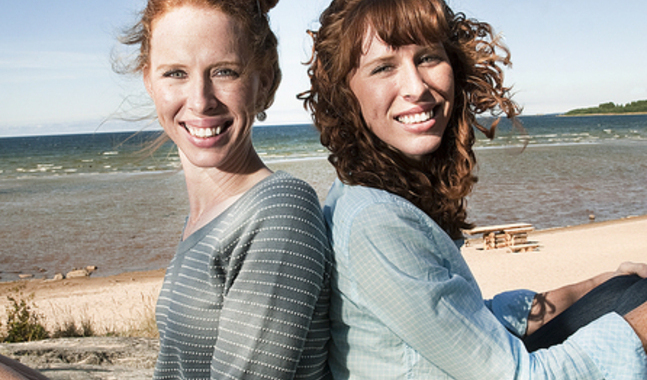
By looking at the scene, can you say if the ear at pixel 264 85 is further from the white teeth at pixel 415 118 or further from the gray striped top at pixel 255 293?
the white teeth at pixel 415 118

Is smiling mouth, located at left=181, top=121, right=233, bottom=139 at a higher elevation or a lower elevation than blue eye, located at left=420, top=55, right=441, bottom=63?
lower

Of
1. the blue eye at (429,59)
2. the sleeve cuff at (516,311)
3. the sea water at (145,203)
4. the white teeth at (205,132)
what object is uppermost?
the blue eye at (429,59)

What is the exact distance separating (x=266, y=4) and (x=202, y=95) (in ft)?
1.36

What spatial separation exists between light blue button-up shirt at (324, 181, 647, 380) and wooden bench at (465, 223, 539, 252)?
32.2ft

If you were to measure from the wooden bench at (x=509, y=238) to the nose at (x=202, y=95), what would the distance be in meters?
10.1

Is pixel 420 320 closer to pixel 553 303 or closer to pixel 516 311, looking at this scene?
pixel 516 311

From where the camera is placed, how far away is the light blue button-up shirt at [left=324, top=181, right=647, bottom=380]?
1.53 m

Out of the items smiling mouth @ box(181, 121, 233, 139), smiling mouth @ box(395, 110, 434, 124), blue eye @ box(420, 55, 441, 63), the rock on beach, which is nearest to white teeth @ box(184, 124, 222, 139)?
smiling mouth @ box(181, 121, 233, 139)

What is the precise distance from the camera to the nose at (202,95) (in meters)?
1.73

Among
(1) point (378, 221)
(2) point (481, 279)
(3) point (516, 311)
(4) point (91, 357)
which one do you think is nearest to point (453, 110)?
(1) point (378, 221)

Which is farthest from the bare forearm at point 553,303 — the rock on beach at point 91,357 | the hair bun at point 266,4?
the rock on beach at point 91,357

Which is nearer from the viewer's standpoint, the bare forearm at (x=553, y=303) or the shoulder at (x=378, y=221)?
the shoulder at (x=378, y=221)

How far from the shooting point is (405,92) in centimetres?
187

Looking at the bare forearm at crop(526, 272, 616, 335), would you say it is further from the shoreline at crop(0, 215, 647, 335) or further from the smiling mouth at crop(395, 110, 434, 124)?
the shoreline at crop(0, 215, 647, 335)
